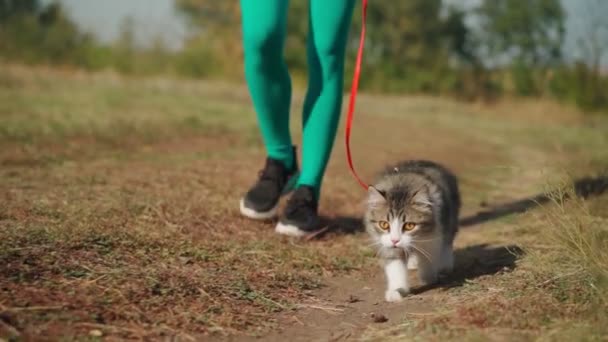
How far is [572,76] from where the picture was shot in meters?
13.6

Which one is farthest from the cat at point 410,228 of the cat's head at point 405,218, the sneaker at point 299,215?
the sneaker at point 299,215

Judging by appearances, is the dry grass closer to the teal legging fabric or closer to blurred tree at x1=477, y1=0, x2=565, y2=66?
the teal legging fabric

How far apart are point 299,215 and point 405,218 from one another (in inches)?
26.1

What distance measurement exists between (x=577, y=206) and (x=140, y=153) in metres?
3.80

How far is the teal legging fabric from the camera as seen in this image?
10.1ft

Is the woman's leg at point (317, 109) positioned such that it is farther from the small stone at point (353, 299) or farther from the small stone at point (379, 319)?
the small stone at point (379, 319)

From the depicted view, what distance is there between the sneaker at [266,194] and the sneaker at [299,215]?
84 millimetres

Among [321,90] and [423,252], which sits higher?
[321,90]

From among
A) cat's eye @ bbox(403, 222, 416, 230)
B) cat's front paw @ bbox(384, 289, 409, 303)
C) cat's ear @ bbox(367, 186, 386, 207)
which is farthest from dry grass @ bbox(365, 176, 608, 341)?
cat's ear @ bbox(367, 186, 386, 207)

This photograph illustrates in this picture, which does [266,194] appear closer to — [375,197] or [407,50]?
[375,197]

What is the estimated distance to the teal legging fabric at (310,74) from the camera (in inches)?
121

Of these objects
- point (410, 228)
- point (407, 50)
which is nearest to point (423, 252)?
point (410, 228)

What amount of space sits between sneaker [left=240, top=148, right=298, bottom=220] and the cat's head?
68 cm

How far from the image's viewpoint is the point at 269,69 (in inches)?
127
